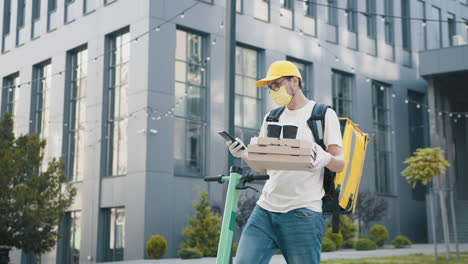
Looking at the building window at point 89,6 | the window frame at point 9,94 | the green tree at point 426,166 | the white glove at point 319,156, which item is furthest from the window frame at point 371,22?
the white glove at point 319,156

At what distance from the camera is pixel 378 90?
32625 millimetres

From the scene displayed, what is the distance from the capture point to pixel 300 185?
360 cm

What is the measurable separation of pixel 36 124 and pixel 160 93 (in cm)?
863

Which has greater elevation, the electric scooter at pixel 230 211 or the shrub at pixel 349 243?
the electric scooter at pixel 230 211

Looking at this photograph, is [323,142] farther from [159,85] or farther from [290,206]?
[159,85]

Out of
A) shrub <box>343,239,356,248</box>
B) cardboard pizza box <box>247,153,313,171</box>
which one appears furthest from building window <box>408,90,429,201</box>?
cardboard pizza box <box>247,153,313,171</box>

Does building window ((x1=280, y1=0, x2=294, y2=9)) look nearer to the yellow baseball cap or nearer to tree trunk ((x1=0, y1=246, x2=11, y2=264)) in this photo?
tree trunk ((x1=0, y1=246, x2=11, y2=264))

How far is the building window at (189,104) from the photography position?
75.7 ft

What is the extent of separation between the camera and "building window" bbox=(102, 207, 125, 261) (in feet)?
75.1

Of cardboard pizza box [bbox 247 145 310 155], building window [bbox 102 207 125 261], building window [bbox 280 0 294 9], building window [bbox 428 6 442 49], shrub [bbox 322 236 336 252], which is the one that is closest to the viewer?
cardboard pizza box [bbox 247 145 310 155]

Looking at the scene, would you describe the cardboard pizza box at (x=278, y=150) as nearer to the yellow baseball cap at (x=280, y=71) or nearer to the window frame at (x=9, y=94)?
the yellow baseball cap at (x=280, y=71)

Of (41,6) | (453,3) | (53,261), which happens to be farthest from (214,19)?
(453,3)

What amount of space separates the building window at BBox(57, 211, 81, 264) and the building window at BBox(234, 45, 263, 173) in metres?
6.77

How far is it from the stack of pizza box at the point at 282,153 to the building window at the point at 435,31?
1330 inches
